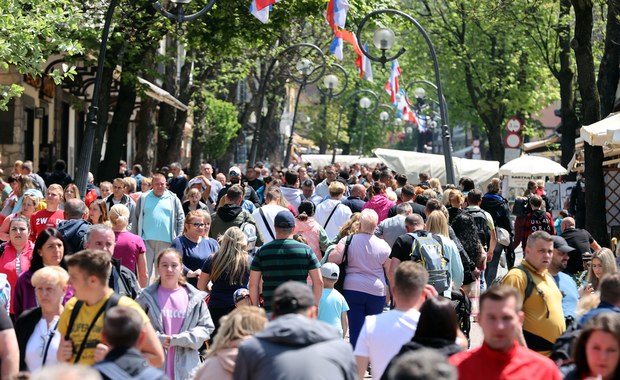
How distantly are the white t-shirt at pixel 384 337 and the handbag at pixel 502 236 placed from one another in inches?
355

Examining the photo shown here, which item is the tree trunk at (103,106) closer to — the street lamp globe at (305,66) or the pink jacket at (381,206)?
the pink jacket at (381,206)

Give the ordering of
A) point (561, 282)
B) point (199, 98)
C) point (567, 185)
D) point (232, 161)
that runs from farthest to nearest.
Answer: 1. point (232, 161)
2. point (199, 98)
3. point (567, 185)
4. point (561, 282)

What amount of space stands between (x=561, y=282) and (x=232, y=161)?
3660cm

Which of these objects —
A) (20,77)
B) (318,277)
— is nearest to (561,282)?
(318,277)

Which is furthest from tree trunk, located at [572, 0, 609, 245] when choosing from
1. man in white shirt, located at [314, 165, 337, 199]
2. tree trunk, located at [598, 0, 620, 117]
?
tree trunk, located at [598, 0, 620, 117]

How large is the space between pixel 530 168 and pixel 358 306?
55.6 ft

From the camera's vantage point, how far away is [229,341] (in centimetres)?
621

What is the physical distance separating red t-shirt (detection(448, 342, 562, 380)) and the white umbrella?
22.0 metres

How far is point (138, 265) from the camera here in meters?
11.0

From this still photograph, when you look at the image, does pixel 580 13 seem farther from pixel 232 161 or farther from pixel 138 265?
pixel 232 161

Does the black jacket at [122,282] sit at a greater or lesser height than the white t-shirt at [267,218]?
lesser

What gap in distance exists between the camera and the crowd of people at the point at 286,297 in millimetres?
5535

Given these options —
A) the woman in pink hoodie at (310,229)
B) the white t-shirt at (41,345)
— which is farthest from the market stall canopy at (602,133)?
the white t-shirt at (41,345)

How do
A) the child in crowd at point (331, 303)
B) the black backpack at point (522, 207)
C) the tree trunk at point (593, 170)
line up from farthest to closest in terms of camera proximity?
the tree trunk at point (593, 170)
the black backpack at point (522, 207)
the child in crowd at point (331, 303)
